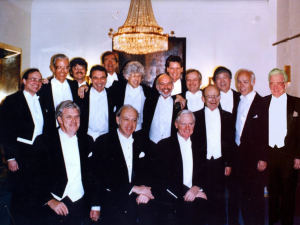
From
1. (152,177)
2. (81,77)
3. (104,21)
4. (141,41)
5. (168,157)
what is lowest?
(152,177)

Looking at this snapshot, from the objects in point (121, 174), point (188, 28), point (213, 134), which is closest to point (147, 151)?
point (121, 174)

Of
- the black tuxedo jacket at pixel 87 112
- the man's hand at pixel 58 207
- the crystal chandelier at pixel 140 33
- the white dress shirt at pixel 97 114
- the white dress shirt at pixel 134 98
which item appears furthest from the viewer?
the crystal chandelier at pixel 140 33

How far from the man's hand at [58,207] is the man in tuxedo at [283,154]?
2073mm

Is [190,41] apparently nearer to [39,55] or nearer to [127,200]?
[39,55]

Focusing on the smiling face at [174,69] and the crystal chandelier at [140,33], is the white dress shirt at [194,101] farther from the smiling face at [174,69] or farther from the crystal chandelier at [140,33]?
the crystal chandelier at [140,33]

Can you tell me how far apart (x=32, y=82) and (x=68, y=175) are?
1.14 meters

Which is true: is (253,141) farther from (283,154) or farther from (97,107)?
(97,107)

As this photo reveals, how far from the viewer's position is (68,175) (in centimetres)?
234

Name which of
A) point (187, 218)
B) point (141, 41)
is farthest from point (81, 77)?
point (187, 218)

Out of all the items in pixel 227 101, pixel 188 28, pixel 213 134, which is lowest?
pixel 213 134

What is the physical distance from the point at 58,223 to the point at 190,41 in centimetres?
457

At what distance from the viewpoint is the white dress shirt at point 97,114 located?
3.16 m

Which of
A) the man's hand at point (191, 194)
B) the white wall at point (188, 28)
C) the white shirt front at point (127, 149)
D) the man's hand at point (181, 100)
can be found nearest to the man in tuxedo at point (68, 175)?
the white shirt front at point (127, 149)

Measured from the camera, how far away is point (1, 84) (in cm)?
504
